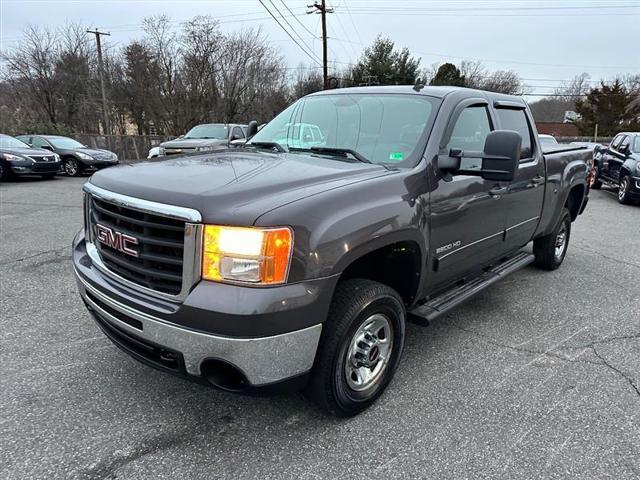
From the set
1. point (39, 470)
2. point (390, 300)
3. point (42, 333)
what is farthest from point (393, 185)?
point (42, 333)

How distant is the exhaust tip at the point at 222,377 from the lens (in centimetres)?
216

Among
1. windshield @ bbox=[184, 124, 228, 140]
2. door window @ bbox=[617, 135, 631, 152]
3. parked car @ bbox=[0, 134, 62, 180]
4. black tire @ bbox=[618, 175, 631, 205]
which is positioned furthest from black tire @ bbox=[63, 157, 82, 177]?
door window @ bbox=[617, 135, 631, 152]

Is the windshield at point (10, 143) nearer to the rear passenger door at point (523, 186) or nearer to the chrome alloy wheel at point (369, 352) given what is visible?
the rear passenger door at point (523, 186)

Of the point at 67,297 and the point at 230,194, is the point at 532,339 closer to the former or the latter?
the point at 230,194

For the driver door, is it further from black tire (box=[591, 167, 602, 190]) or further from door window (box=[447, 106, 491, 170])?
black tire (box=[591, 167, 602, 190])

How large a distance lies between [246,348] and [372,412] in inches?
→ 43.8

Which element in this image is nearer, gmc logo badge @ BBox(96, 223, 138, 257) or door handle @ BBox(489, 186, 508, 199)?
gmc logo badge @ BBox(96, 223, 138, 257)

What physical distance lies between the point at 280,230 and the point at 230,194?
0.32 metres

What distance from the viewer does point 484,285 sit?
3795mm

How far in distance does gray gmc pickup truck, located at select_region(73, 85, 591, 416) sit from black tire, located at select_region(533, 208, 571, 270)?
191cm

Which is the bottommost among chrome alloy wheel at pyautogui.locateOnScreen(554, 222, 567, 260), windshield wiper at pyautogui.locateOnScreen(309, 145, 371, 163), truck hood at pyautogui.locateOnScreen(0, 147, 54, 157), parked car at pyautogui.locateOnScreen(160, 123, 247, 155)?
chrome alloy wheel at pyautogui.locateOnScreen(554, 222, 567, 260)

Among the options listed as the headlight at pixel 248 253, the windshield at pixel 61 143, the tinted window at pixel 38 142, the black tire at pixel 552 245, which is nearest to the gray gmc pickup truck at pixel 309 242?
the headlight at pixel 248 253

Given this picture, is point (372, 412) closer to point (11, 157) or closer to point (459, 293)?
point (459, 293)

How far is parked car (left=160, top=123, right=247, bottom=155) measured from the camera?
42.6 ft
